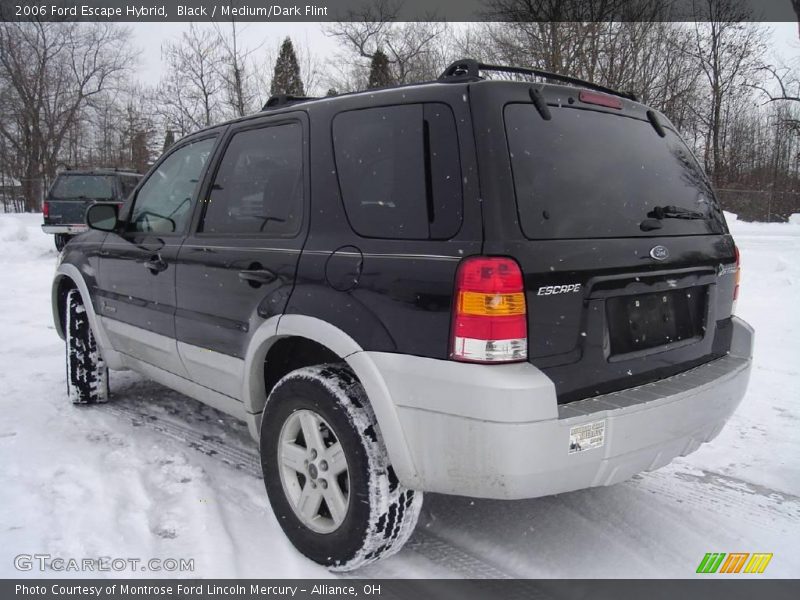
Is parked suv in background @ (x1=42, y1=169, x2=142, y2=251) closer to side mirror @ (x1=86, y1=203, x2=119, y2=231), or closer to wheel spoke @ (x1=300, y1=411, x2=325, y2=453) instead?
side mirror @ (x1=86, y1=203, x2=119, y2=231)

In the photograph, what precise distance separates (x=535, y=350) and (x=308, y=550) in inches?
52.6

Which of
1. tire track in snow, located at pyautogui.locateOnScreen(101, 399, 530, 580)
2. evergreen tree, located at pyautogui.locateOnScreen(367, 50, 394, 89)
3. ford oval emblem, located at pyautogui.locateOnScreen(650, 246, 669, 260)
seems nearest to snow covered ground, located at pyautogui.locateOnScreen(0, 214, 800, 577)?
tire track in snow, located at pyautogui.locateOnScreen(101, 399, 530, 580)

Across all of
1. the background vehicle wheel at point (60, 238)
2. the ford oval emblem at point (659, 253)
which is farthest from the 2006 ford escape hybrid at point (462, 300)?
the background vehicle wheel at point (60, 238)

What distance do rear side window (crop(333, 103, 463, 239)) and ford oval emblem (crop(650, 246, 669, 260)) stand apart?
33.8 inches

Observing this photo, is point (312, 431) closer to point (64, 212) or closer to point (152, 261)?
point (152, 261)

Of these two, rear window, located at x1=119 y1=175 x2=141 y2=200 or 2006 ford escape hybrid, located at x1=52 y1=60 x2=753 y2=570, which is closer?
2006 ford escape hybrid, located at x1=52 y1=60 x2=753 y2=570

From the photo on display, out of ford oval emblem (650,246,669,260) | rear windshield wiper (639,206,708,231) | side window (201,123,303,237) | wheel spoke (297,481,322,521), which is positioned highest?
side window (201,123,303,237)

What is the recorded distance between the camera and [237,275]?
9.65ft

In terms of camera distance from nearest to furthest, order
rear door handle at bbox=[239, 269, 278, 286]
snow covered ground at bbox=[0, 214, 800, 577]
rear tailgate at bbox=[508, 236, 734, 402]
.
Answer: rear tailgate at bbox=[508, 236, 734, 402], snow covered ground at bbox=[0, 214, 800, 577], rear door handle at bbox=[239, 269, 278, 286]

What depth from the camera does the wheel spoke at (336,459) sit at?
2441 mm

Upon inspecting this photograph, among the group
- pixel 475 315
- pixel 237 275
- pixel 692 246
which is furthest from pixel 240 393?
pixel 692 246

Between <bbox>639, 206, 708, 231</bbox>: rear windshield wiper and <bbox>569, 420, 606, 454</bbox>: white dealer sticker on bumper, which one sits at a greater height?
<bbox>639, 206, 708, 231</bbox>: rear windshield wiper

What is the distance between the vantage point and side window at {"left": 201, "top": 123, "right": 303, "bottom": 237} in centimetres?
281

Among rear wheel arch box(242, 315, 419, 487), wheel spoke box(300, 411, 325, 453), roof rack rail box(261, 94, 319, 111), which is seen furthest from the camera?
roof rack rail box(261, 94, 319, 111)
